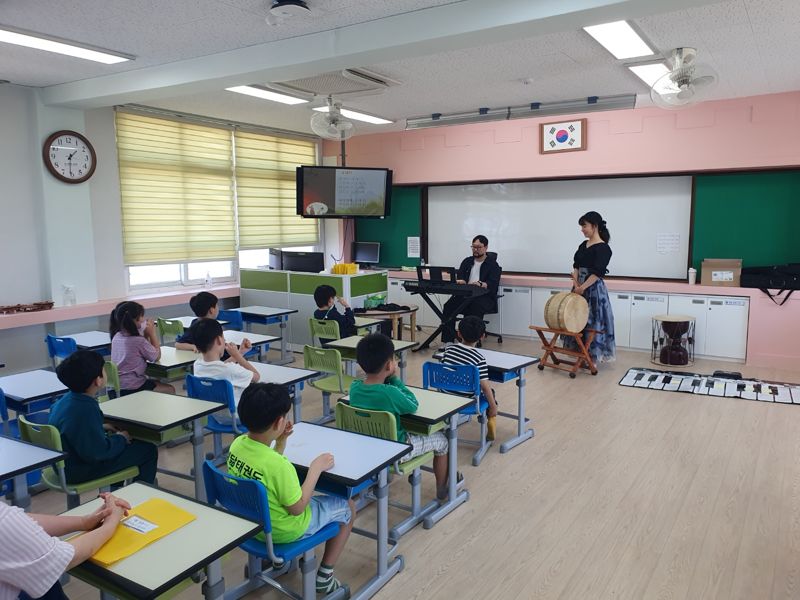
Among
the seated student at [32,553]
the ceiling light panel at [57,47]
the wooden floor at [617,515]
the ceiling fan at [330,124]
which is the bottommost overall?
the wooden floor at [617,515]

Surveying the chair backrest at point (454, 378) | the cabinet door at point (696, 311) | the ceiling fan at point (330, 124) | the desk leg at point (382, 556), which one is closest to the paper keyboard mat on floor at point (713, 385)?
the cabinet door at point (696, 311)

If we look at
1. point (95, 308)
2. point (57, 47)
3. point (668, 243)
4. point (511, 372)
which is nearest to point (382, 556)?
point (511, 372)

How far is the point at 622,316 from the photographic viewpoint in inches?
279

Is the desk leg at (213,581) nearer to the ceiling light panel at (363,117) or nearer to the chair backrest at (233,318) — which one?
the chair backrest at (233,318)

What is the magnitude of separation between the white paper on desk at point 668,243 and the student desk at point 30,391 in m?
6.34

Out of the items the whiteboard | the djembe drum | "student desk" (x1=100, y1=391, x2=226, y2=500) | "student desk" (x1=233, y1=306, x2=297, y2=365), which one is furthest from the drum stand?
"student desk" (x1=100, y1=391, x2=226, y2=500)

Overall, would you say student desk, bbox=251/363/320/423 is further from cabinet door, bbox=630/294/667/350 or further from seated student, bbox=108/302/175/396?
cabinet door, bbox=630/294/667/350

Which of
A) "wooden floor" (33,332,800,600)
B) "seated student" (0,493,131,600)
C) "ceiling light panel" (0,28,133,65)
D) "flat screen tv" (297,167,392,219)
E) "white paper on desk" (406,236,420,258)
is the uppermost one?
"ceiling light panel" (0,28,133,65)

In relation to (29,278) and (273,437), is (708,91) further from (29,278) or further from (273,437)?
(29,278)

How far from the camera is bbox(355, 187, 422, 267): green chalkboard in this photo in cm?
888

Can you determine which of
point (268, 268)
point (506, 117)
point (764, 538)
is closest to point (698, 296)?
point (506, 117)

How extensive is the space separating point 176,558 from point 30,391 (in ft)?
8.13

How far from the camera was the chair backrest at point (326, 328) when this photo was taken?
5.18 metres

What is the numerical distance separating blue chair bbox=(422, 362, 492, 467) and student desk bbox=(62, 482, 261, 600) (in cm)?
213
